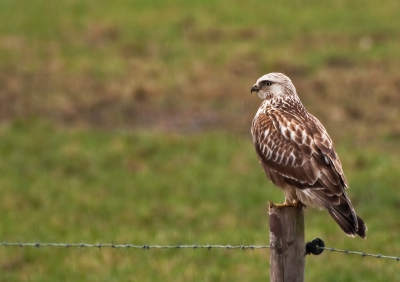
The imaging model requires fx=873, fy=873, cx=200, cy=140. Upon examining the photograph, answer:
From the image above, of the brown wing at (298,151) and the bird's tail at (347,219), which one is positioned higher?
the brown wing at (298,151)

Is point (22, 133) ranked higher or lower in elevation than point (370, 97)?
lower

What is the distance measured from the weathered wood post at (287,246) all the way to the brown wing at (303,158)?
2.83 ft

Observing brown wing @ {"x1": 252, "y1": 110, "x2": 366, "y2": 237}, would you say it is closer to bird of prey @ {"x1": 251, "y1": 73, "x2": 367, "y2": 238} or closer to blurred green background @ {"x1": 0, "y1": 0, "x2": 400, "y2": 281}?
bird of prey @ {"x1": 251, "y1": 73, "x2": 367, "y2": 238}

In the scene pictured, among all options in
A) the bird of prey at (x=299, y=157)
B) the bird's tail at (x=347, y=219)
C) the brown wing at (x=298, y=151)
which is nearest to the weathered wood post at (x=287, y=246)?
the bird's tail at (x=347, y=219)

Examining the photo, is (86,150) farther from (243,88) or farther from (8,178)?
(243,88)

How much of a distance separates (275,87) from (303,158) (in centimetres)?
114

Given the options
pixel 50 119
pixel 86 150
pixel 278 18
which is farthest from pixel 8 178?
pixel 278 18

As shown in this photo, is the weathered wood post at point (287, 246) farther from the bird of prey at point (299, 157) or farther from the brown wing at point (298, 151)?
the brown wing at point (298, 151)

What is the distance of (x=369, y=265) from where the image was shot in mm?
10031

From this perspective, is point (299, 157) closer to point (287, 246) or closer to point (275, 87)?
point (275, 87)

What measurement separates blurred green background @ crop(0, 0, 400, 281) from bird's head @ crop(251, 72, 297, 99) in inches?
105

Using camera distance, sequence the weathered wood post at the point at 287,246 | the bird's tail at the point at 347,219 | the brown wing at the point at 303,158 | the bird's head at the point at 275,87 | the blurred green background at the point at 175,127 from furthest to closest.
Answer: the blurred green background at the point at 175,127 → the bird's head at the point at 275,87 → the brown wing at the point at 303,158 → the bird's tail at the point at 347,219 → the weathered wood post at the point at 287,246

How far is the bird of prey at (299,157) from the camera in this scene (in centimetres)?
656

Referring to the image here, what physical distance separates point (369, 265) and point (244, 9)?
47.2 feet
